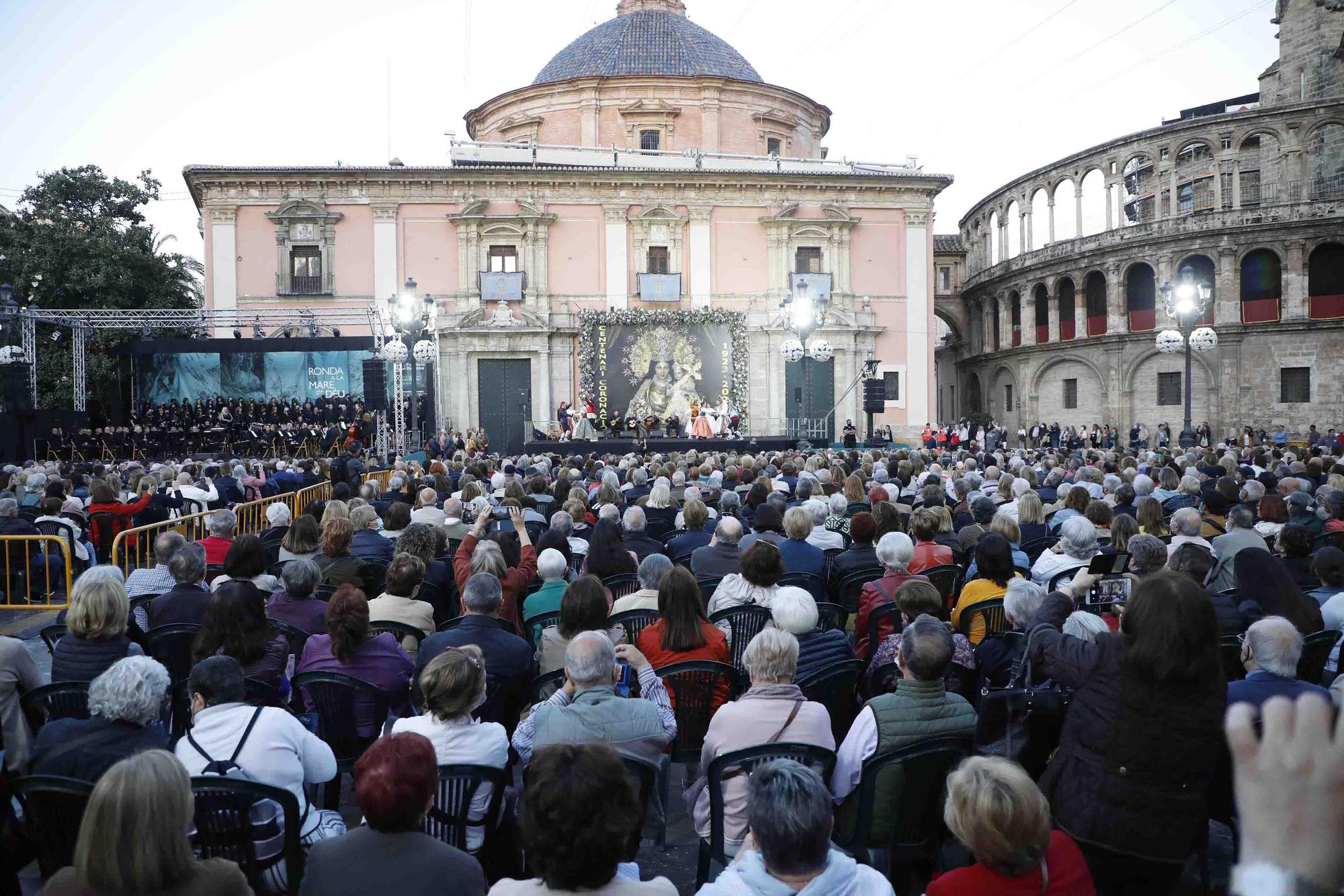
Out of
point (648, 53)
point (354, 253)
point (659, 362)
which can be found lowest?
point (659, 362)

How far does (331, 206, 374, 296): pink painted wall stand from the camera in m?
31.3

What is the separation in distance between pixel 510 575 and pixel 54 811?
3523 millimetres

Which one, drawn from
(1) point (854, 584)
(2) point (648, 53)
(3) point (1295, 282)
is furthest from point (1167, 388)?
(1) point (854, 584)

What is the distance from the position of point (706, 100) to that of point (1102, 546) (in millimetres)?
32279

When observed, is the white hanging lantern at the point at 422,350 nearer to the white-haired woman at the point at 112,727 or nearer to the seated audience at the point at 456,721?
the white-haired woman at the point at 112,727

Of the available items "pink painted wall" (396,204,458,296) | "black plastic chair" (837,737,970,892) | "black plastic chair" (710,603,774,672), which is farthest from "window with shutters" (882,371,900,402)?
"black plastic chair" (837,737,970,892)

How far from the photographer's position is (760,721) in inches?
150

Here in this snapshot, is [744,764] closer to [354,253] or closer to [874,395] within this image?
[874,395]

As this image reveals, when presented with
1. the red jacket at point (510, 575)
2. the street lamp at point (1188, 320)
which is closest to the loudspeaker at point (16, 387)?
the red jacket at point (510, 575)

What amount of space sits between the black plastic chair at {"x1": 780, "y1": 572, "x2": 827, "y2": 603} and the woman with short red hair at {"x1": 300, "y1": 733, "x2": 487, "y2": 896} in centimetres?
422

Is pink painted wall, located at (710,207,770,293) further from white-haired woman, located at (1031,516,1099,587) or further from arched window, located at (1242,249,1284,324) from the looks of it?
white-haired woman, located at (1031,516,1099,587)

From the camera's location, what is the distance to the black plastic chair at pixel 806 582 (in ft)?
22.5

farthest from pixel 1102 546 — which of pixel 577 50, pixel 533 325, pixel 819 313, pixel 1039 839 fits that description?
pixel 577 50

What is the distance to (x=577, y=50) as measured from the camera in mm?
38969
